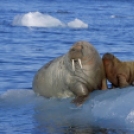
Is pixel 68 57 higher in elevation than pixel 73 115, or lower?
higher

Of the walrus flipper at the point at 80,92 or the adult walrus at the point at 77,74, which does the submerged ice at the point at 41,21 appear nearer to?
the adult walrus at the point at 77,74

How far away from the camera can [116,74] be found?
948cm

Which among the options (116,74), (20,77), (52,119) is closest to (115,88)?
(116,74)

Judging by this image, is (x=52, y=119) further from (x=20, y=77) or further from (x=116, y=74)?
(x=20, y=77)

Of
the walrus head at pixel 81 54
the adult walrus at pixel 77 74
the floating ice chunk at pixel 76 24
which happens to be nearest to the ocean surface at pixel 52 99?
the floating ice chunk at pixel 76 24

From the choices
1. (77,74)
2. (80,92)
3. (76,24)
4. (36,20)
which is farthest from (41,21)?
(80,92)

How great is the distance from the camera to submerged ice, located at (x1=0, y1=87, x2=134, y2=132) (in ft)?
28.1

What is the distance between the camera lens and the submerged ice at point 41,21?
24.4 m

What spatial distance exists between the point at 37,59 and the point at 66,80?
678cm

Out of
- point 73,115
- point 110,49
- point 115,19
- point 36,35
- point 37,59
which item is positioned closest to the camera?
point 73,115

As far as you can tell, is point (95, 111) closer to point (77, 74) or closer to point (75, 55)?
point (77, 74)

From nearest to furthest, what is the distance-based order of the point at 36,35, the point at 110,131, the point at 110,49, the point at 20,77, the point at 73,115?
1. the point at 110,131
2. the point at 73,115
3. the point at 20,77
4. the point at 110,49
5. the point at 36,35

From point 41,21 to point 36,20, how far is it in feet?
0.99

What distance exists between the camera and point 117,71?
9523 mm
